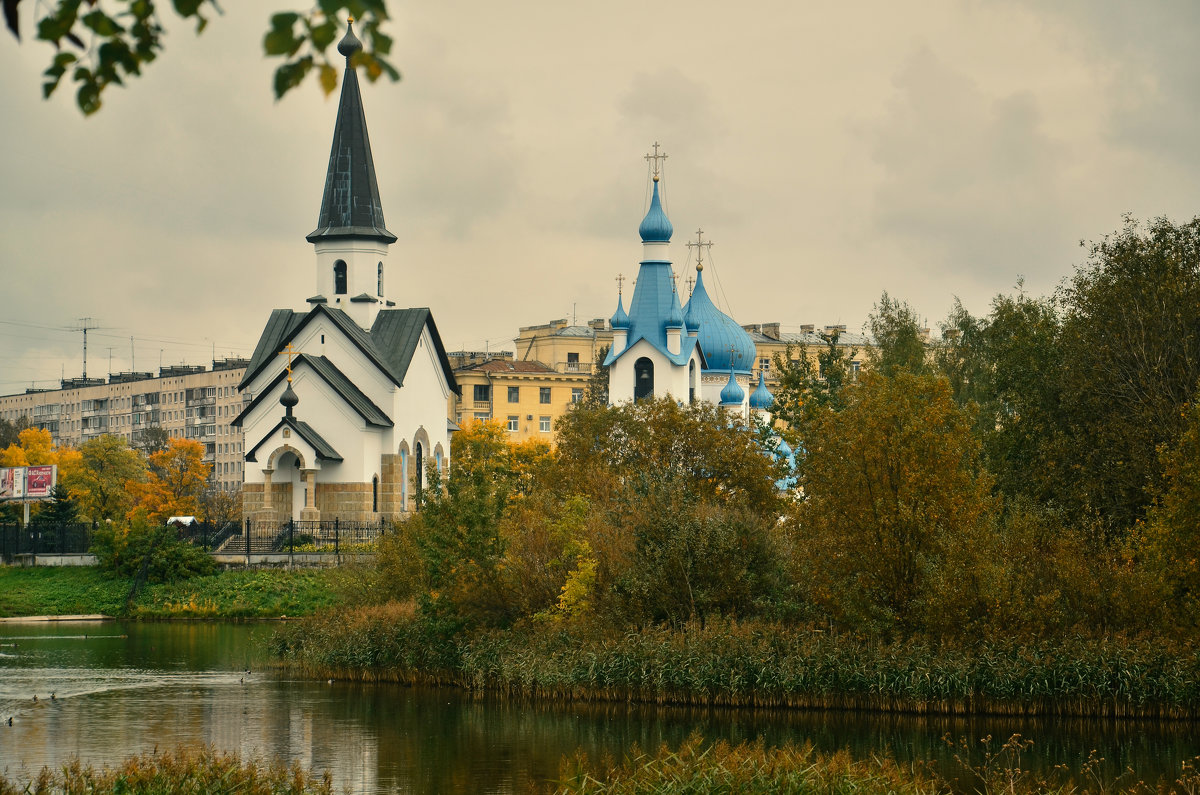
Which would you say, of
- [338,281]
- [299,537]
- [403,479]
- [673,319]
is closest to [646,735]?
[299,537]

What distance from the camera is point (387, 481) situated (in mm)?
58938

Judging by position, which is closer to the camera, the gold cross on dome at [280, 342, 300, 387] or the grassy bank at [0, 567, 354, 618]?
the grassy bank at [0, 567, 354, 618]

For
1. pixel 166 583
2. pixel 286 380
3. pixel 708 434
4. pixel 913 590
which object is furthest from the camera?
pixel 286 380

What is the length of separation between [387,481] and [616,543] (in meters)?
30.1

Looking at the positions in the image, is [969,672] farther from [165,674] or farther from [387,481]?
[387,481]

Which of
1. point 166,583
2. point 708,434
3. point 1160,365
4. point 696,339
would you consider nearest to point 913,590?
point 1160,365

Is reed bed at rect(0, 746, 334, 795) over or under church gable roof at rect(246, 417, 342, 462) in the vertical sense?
under

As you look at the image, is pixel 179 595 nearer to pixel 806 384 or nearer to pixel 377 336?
pixel 377 336

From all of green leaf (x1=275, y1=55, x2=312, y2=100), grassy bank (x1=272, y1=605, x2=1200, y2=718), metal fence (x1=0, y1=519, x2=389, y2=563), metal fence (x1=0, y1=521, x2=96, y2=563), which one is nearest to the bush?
metal fence (x1=0, y1=519, x2=389, y2=563)

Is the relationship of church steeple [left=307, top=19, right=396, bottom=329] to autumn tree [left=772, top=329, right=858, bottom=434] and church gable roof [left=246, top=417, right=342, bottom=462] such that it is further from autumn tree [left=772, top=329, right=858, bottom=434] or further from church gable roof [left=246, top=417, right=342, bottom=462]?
autumn tree [left=772, top=329, right=858, bottom=434]

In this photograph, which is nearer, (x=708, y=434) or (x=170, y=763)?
(x=170, y=763)

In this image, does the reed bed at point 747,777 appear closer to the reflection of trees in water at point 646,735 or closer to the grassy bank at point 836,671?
the reflection of trees in water at point 646,735

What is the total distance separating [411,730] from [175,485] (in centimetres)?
6687

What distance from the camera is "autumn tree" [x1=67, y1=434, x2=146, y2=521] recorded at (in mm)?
76438
